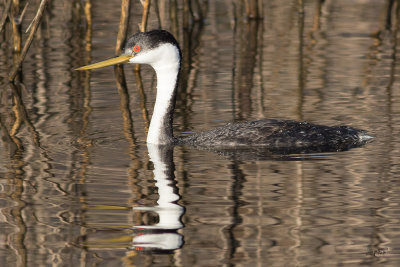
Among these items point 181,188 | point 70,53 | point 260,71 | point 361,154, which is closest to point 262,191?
point 181,188

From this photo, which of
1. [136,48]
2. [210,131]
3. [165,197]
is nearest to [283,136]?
[210,131]

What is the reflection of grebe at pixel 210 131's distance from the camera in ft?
27.8

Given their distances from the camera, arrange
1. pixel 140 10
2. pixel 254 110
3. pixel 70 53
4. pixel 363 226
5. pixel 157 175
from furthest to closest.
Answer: pixel 140 10 < pixel 70 53 < pixel 254 110 < pixel 157 175 < pixel 363 226

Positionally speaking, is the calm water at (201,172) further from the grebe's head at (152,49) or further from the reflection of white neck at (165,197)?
the grebe's head at (152,49)

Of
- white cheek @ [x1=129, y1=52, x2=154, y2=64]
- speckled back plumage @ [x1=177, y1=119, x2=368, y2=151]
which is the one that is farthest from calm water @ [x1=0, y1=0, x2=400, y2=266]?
white cheek @ [x1=129, y1=52, x2=154, y2=64]

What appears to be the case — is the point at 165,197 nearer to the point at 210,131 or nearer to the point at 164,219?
the point at 164,219

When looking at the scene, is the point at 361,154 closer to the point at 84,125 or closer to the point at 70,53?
the point at 84,125

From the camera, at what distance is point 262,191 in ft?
22.4

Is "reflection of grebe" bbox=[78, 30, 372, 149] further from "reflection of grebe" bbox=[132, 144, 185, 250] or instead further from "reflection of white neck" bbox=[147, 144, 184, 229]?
"reflection of grebe" bbox=[132, 144, 185, 250]

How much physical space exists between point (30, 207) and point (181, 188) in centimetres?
119

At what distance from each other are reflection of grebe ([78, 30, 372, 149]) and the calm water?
0.24 metres

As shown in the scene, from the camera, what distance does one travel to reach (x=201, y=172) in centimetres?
749

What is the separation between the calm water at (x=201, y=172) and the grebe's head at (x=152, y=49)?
0.81 meters

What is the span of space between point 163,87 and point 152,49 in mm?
450
